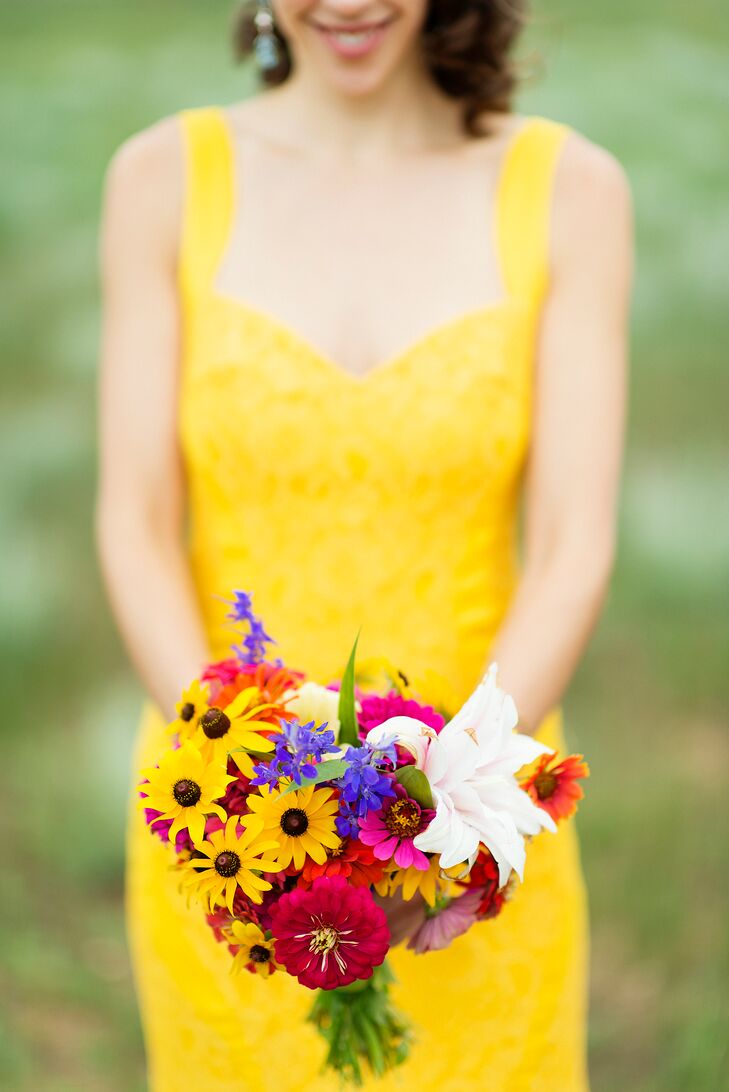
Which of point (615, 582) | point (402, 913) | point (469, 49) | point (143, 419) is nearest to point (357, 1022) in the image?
point (402, 913)

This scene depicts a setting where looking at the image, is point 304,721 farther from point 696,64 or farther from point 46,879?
point 696,64

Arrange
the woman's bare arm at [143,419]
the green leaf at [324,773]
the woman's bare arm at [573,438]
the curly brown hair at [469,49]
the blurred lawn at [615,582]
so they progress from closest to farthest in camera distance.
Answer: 1. the green leaf at [324,773]
2. the woman's bare arm at [573,438]
3. the woman's bare arm at [143,419]
4. the curly brown hair at [469,49]
5. the blurred lawn at [615,582]

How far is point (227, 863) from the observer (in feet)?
5.95

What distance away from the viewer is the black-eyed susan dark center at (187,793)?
183 centimetres

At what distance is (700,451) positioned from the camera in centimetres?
690

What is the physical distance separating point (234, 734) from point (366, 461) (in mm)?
894

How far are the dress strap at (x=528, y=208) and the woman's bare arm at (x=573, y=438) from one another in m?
0.02

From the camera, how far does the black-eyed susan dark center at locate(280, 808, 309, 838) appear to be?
181 cm

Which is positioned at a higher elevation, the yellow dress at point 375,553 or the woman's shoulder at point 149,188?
the woman's shoulder at point 149,188

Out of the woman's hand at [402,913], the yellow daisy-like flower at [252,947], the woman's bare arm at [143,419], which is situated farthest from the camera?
the woman's bare arm at [143,419]

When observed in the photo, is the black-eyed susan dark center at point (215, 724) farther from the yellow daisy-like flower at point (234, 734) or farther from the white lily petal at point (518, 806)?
the white lily petal at point (518, 806)

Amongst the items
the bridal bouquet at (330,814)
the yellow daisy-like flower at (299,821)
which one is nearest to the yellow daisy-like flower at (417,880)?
the bridal bouquet at (330,814)

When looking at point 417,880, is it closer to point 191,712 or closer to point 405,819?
point 405,819

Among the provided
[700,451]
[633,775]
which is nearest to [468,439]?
[633,775]
